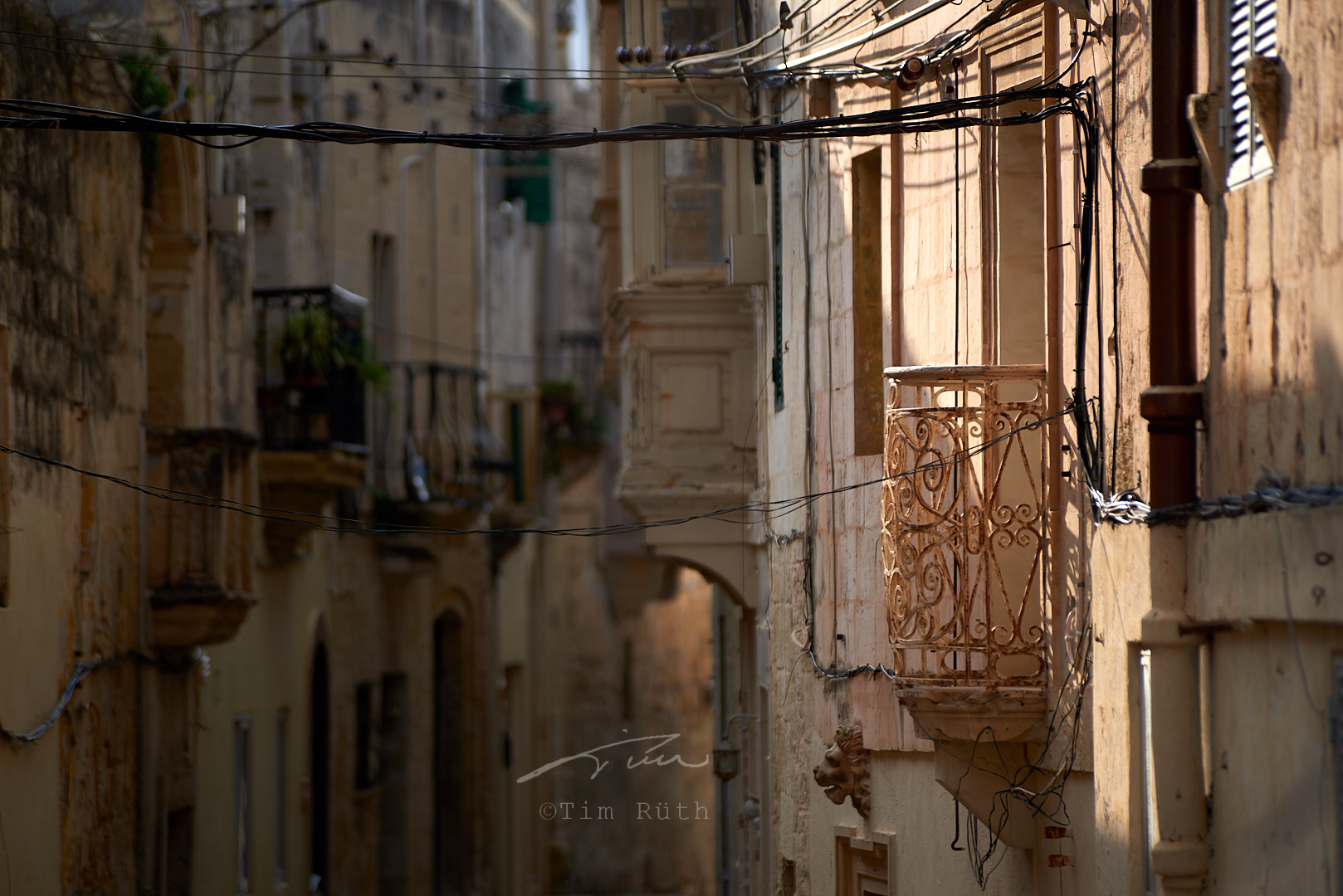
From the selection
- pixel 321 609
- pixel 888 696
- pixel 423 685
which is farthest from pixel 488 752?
pixel 888 696

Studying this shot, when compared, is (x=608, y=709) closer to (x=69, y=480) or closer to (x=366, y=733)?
(x=366, y=733)

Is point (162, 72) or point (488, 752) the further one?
point (488, 752)

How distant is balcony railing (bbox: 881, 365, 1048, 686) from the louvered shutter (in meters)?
1.85

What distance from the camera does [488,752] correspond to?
24.1 metres

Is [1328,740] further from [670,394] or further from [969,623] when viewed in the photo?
[670,394]

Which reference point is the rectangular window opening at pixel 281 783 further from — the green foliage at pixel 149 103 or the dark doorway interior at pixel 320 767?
the green foliage at pixel 149 103

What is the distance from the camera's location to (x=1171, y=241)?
6293 mm

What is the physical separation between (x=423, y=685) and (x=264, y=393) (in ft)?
20.4

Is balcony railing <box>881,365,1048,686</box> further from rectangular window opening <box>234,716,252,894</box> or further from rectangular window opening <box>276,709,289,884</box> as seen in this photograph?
rectangular window opening <box>276,709,289,884</box>

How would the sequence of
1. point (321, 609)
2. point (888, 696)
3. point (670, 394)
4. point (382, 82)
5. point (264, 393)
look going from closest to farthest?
point (888, 696)
point (670, 394)
point (264, 393)
point (321, 609)
point (382, 82)

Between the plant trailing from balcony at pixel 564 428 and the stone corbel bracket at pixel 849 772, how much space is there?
1821 centimetres

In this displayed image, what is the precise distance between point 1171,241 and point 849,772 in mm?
4418

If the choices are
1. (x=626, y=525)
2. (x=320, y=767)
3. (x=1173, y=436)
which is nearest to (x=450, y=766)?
(x=320, y=767)

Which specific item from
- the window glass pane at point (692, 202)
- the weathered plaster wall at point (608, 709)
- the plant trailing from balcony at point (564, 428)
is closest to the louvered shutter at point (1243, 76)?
the window glass pane at point (692, 202)
